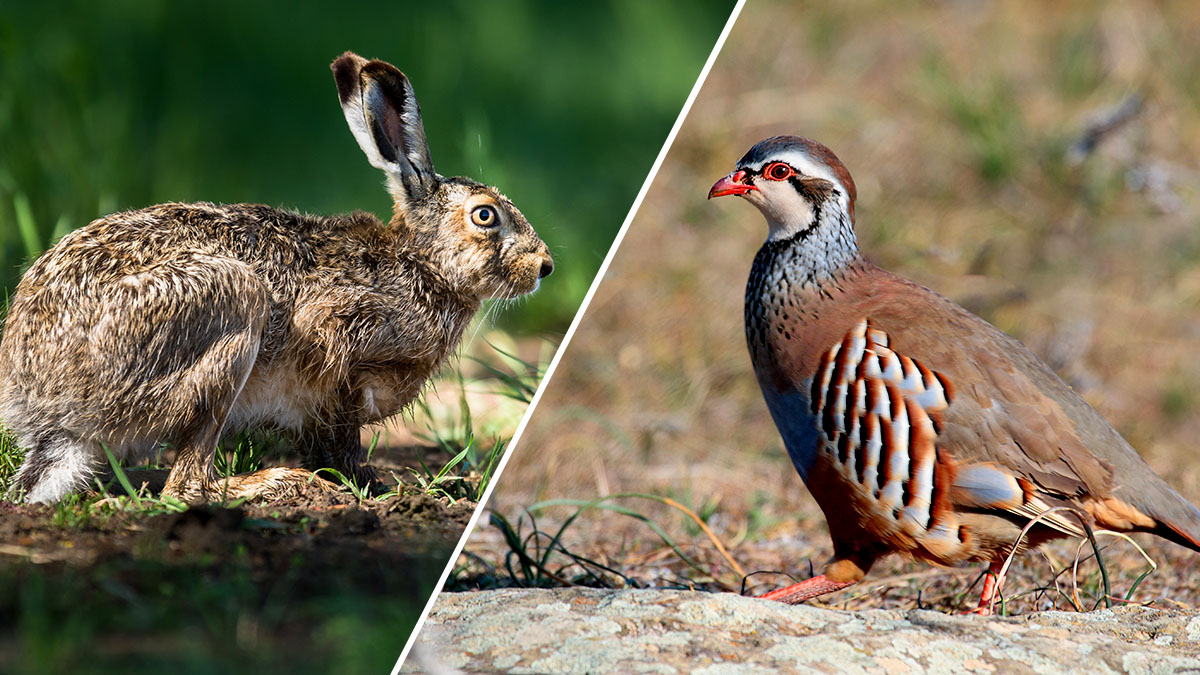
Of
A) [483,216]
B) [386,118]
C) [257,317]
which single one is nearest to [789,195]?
[483,216]

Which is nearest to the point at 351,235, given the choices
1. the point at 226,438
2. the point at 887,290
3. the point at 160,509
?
the point at 226,438

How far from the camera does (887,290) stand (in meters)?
4.63

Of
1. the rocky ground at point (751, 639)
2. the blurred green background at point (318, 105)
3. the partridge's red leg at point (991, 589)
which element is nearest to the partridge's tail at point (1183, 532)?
the partridge's red leg at point (991, 589)

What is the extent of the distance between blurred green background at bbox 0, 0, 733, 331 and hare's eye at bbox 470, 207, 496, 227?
12 centimetres

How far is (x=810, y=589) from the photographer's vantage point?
178 inches

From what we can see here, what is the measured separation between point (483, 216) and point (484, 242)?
81mm

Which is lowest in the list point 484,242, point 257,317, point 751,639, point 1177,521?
point 751,639

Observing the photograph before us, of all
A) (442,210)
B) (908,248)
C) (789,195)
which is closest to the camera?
(442,210)

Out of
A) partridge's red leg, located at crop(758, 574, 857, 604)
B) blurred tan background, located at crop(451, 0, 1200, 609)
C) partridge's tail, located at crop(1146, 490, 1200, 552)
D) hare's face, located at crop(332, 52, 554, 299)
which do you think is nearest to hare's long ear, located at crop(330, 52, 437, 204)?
hare's face, located at crop(332, 52, 554, 299)

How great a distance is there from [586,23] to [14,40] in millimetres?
2954

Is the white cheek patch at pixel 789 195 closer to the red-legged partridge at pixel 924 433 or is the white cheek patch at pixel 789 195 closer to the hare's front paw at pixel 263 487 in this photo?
the red-legged partridge at pixel 924 433

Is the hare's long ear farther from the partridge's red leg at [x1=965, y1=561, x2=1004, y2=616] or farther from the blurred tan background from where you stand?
the partridge's red leg at [x1=965, y1=561, x2=1004, y2=616]

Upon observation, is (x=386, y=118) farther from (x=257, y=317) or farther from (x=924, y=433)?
(x=924, y=433)

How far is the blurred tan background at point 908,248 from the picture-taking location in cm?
652
